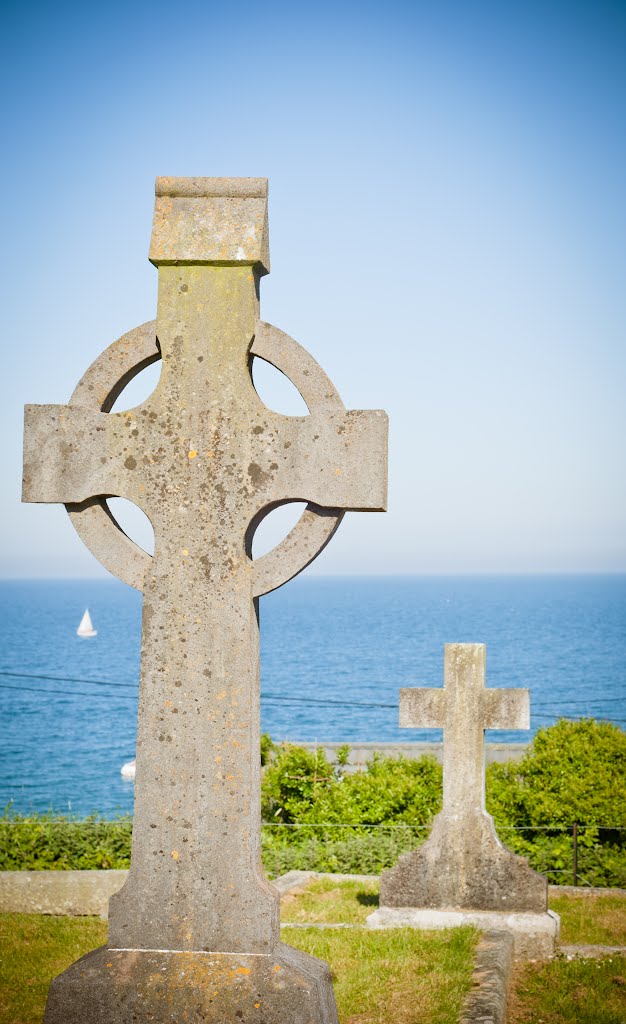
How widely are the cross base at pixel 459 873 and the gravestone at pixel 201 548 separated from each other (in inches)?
183

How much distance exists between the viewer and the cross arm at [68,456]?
5016 millimetres

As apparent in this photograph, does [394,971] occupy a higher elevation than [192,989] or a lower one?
lower

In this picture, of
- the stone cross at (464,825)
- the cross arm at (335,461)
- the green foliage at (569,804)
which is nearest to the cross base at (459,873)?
the stone cross at (464,825)

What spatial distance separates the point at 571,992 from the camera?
7.32 m

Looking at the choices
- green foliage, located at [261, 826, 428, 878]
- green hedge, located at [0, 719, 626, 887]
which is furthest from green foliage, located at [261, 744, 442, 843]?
green foliage, located at [261, 826, 428, 878]

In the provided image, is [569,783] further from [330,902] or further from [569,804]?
[330,902]

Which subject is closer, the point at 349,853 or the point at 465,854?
the point at 465,854

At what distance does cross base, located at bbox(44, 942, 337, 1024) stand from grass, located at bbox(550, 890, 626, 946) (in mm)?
5146

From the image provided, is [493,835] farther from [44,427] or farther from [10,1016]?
[44,427]

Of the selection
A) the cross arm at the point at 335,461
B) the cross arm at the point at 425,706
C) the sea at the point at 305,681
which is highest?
the cross arm at the point at 335,461

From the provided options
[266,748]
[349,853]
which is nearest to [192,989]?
[349,853]

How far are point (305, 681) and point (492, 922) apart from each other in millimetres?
64155

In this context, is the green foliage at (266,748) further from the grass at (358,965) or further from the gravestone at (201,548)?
the gravestone at (201,548)

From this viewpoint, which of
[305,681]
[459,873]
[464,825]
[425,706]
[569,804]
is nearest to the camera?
[459,873]
